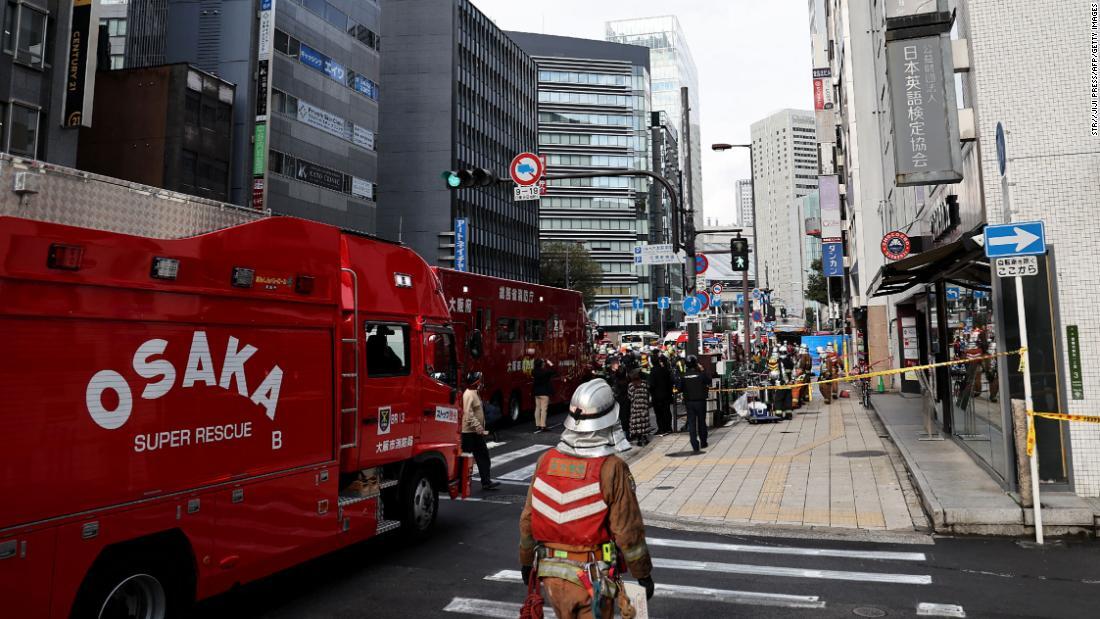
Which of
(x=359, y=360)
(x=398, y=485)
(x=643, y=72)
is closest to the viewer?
(x=359, y=360)

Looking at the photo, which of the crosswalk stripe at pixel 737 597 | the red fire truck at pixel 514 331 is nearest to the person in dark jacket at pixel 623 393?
the red fire truck at pixel 514 331

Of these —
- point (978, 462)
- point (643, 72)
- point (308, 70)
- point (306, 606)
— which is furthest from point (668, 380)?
point (643, 72)

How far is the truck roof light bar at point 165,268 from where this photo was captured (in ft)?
16.7

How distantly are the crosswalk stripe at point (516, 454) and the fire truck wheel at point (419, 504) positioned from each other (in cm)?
527

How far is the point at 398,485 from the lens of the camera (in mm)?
8078

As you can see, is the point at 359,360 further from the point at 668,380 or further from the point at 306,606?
the point at 668,380

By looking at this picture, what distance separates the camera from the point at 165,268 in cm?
516

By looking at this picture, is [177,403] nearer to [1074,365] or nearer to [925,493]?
[925,493]

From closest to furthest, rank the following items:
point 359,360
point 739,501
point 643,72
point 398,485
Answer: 1. point 359,360
2. point 398,485
3. point 739,501
4. point 643,72

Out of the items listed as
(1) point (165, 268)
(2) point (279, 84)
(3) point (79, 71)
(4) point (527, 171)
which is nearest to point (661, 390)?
(4) point (527, 171)

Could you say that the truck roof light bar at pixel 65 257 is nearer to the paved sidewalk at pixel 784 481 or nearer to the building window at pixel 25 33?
the paved sidewalk at pixel 784 481

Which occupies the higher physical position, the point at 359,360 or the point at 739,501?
the point at 359,360

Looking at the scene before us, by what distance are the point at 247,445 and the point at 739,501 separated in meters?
6.52

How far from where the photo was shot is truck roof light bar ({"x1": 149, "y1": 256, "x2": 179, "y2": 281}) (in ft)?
16.7
